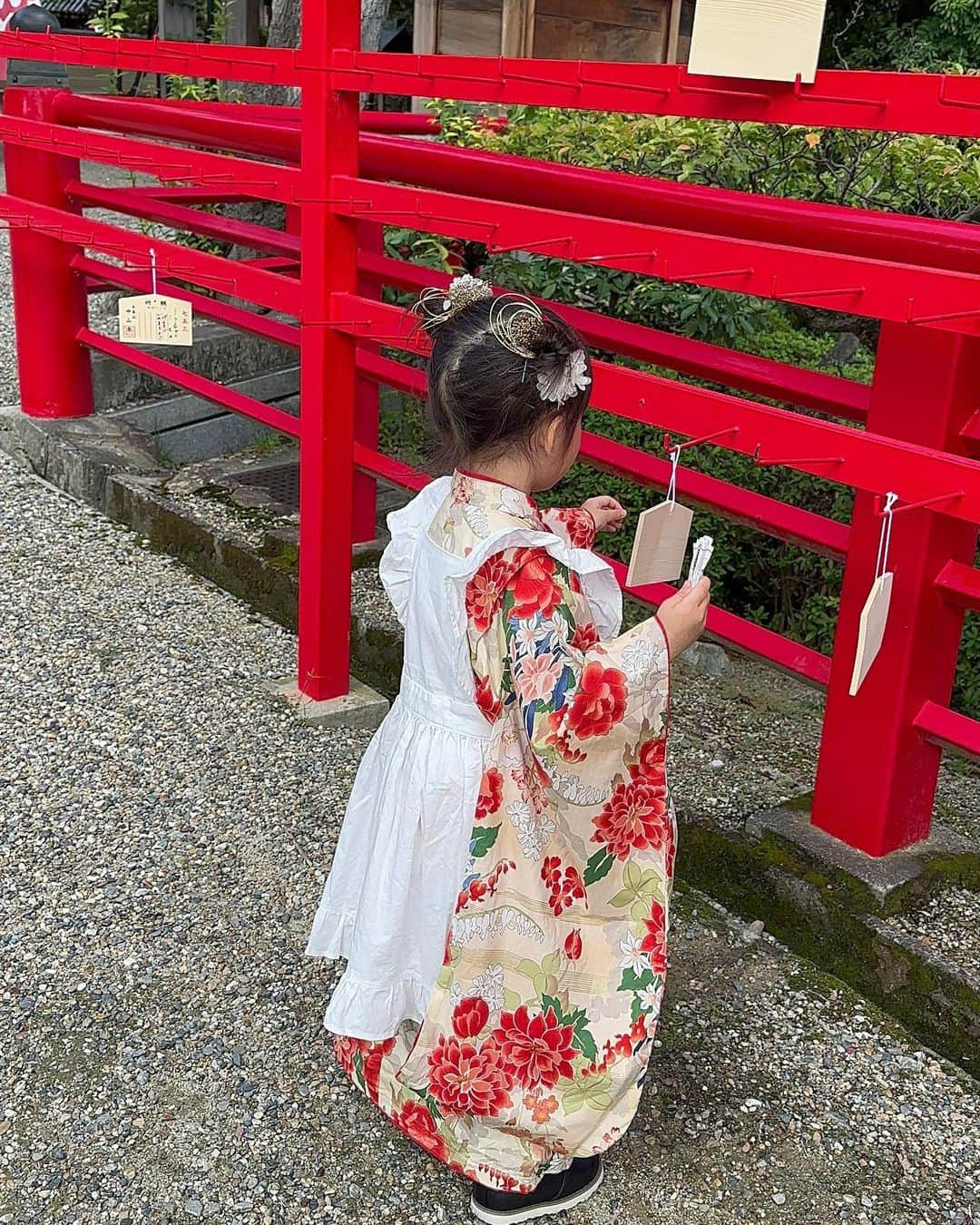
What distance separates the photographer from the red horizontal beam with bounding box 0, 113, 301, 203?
117 inches

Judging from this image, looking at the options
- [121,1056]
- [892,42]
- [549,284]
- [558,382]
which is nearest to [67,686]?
[121,1056]

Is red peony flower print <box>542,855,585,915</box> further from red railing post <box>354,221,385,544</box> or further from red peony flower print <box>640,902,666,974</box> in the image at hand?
red railing post <box>354,221,385,544</box>

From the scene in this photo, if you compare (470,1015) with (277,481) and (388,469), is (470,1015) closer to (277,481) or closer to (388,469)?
(388,469)

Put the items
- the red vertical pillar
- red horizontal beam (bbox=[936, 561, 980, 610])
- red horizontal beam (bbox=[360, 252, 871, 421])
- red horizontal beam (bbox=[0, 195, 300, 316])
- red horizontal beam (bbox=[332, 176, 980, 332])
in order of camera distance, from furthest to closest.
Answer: red horizontal beam (bbox=[0, 195, 300, 316]) < the red vertical pillar < red horizontal beam (bbox=[360, 252, 871, 421]) < red horizontal beam (bbox=[936, 561, 980, 610]) < red horizontal beam (bbox=[332, 176, 980, 332])

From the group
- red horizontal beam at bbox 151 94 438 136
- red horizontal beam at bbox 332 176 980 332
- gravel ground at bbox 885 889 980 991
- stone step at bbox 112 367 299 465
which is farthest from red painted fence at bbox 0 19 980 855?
stone step at bbox 112 367 299 465

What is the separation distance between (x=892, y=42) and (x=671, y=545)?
989 centimetres

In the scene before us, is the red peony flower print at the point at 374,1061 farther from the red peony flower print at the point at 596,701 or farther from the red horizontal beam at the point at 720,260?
the red horizontal beam at the point at 720,260

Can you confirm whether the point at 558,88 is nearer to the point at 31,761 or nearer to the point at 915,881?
the point at 915,881

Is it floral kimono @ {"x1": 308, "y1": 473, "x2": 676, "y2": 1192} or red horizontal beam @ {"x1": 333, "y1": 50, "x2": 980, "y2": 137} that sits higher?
red horizontal beam @ {"x1": 333, "y1": 50, "x2": 980, "y2": 137}

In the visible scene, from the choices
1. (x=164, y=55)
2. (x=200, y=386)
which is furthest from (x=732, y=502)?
(x=200, y=386)

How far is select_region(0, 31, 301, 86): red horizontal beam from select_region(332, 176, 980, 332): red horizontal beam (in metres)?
0.59

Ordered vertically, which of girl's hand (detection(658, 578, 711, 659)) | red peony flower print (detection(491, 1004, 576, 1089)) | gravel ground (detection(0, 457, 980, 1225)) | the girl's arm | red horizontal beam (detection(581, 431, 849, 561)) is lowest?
gravel ground (detection(0, 457, 980, 1225))

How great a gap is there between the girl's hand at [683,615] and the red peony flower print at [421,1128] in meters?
0.77

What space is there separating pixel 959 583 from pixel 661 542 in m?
0.55
